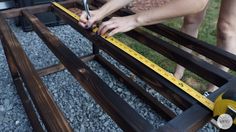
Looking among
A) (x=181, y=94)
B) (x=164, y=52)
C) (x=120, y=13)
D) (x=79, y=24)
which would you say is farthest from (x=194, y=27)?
(x=181, y=94)

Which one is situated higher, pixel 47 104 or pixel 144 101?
pixel 47 104

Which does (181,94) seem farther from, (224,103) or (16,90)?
(16,90)

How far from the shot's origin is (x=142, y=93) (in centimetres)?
171

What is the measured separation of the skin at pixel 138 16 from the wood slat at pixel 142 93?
2.09 ft

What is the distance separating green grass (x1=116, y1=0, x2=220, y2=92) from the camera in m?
1.99

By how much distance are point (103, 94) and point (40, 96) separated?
8.7 inches

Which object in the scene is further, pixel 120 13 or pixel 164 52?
pixel 120 13

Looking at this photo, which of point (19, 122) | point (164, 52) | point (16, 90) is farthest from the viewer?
point (16, 90)

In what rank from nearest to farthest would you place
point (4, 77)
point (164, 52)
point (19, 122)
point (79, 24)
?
point (164, 52) < point (79, 24) < point (19, 122) < point (4, 77)

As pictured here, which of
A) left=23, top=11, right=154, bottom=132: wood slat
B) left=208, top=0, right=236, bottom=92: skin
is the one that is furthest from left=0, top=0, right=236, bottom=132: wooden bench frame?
left=208, top=0, right=236, bottom=92: skin

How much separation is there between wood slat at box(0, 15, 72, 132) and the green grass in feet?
4.17

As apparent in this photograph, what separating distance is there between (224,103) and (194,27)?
3.46 ft

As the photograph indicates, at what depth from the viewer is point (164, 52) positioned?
1157 millimetres

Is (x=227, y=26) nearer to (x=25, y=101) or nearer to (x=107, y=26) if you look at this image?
(x=107, y=26)
